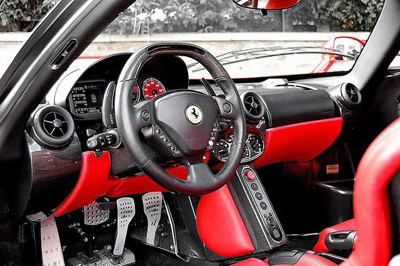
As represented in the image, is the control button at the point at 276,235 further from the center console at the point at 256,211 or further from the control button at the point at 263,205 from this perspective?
the control button at the point at 263,205

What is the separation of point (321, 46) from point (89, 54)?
150 centimetres

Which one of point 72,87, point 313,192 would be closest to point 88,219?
point 72,87

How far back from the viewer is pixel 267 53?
9.97 ft

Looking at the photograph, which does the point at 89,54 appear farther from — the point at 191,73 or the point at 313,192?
the point at 313,192

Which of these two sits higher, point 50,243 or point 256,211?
point 256,211

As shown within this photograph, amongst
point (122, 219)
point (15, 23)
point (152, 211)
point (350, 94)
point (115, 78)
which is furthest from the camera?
point (350, 94)

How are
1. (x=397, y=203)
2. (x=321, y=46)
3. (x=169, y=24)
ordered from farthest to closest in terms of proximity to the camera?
(x=169, y=24), (x=321, y=46), (x=397, y=203)

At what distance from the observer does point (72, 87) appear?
6.43 feet

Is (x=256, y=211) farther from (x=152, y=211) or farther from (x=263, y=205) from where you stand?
(x=152, y=211)

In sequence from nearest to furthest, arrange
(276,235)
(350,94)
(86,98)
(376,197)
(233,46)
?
1. (376,197)
2. (86,98)
3. (276,235)
4. (350,94)
5. (233,46)

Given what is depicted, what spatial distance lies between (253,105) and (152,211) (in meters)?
0.80

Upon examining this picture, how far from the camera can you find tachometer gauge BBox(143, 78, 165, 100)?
2.12 m

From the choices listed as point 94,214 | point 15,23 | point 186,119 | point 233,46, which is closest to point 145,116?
point 186,119

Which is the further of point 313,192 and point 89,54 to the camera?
point 313,192
